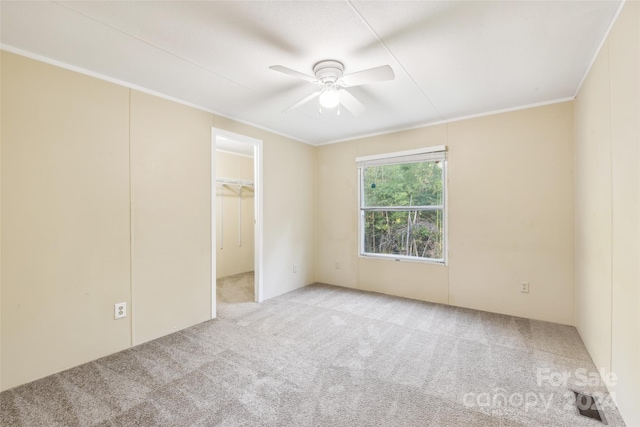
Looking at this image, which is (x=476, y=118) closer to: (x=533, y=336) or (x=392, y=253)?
(x=392, y=253)

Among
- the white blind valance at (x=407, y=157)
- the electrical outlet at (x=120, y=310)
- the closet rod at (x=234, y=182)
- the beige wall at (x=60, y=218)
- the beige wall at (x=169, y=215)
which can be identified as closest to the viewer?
the beige wall at (x=60, y=218)

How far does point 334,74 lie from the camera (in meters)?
2.12

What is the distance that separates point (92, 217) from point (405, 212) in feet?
11.2

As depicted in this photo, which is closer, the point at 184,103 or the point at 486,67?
the point at 486,67

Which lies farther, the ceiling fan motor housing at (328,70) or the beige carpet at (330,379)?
the ceiling fan motor housing at (328,70)

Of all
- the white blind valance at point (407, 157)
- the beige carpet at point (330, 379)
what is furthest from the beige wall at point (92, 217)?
the white blind valance at point (407, 157)

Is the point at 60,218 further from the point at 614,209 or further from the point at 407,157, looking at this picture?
the point at 614,209

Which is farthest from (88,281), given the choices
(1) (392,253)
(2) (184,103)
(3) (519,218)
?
(3) (519,218)

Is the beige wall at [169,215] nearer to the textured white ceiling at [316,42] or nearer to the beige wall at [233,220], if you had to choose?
the textured white ceiling at [316,42]

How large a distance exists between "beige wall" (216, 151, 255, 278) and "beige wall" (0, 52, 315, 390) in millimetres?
1875

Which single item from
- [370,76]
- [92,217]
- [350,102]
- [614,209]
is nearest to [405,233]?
[350,102]

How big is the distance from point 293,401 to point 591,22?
291 cm

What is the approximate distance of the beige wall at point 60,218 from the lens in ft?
6.29

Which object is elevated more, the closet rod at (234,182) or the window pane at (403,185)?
the closet rod at (234,182)
